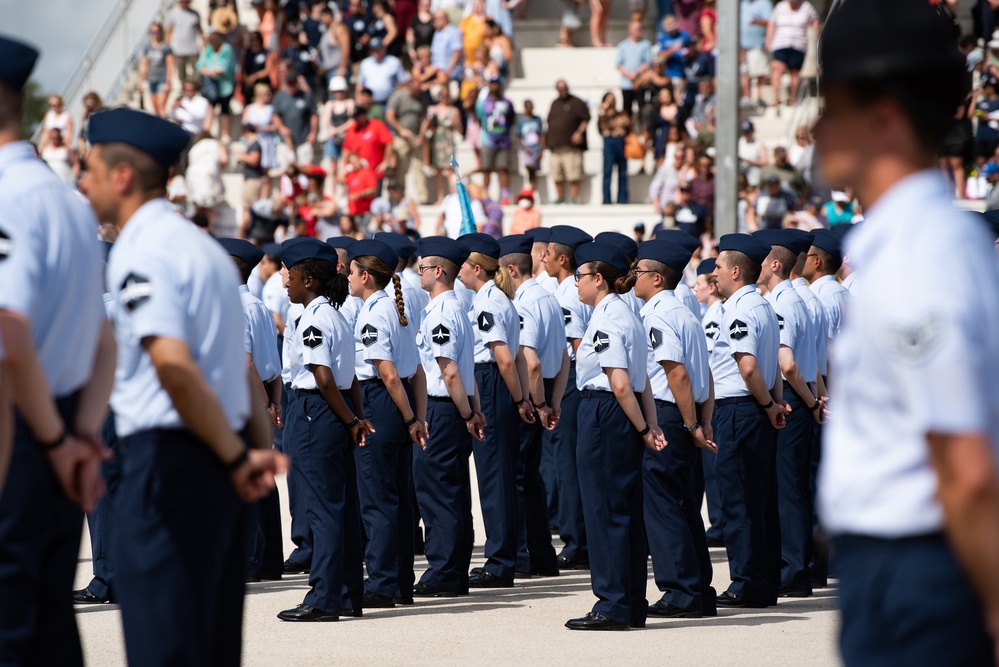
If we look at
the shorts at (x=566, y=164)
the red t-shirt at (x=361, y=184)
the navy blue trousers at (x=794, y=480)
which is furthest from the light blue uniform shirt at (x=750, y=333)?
the red t-shirt at (x=361, y=184)

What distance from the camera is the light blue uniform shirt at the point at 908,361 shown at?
2680 mm

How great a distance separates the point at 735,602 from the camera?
9320mm

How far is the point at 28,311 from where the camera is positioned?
13.3 feet

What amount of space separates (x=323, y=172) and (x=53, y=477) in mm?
17085

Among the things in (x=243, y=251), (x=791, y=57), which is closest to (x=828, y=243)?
(x=243, y=251)

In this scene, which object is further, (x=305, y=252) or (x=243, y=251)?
(x=243, y=251)

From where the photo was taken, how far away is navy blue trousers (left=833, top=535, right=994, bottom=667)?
2.83 metres

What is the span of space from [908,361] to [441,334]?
6805 mm

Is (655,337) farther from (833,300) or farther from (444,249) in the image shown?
(833,300)

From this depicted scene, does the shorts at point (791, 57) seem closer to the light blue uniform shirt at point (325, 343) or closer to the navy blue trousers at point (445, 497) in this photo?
the navy blue trousers at point (445, 497)

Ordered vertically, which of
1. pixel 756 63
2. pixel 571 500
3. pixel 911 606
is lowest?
pixel 571 500

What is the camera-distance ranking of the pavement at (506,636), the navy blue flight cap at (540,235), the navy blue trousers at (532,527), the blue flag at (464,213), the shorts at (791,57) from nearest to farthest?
the pavement at (506,636), the navy blue trousers at (532,527), the navy blue flight cap at (540,235), the blue flag at (464,213), the shorts at (791,57)

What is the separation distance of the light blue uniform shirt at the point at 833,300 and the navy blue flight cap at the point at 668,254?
1923 millimetres

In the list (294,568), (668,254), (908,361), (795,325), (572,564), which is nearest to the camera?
(908,361)
